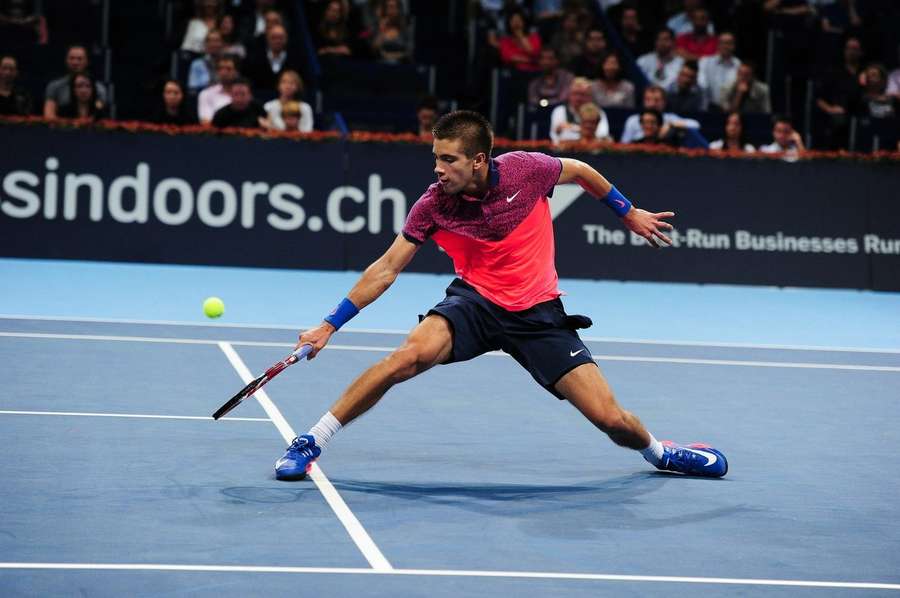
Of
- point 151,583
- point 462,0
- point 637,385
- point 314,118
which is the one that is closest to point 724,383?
point 637,385

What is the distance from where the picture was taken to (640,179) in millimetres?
15758

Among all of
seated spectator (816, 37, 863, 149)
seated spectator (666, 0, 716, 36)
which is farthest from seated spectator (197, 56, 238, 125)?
→ seated spectator (816, 37, 863, 149)

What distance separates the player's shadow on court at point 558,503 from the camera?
633 cm

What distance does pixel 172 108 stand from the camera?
52.0 ft

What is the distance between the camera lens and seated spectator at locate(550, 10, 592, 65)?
18.9 m

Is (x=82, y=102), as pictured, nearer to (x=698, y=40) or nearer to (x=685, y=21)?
(x=698, y=40)

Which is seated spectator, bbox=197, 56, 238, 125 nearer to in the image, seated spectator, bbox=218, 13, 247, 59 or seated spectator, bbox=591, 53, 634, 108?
seated spectator, bbox=218, 13, 247, 59

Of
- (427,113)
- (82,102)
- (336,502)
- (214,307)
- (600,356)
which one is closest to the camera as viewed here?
(336,502)

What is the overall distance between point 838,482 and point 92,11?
546 inches

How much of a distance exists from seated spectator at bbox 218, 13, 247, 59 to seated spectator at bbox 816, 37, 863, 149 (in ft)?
24.3

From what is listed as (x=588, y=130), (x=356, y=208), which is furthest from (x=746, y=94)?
(x=356, y=208)

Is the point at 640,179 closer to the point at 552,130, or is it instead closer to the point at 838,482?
the point at 552,130

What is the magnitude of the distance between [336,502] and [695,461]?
6.27 ft

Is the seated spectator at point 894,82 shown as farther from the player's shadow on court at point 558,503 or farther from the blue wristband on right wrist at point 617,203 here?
the player's shadow on court at point 558,503
